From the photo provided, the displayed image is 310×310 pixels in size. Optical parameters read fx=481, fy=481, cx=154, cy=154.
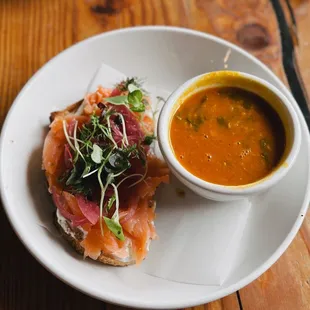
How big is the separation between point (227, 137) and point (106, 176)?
1.64 feet

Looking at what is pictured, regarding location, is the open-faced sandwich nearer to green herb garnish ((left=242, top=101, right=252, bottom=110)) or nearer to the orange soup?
the orange soup

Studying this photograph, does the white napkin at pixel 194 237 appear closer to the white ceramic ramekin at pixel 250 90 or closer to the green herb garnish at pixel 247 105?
the white ceramic ramekin at pixel 250 90

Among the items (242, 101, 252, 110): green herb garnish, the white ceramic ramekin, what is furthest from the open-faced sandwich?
(242, 101, 252, 110): green herb garnish

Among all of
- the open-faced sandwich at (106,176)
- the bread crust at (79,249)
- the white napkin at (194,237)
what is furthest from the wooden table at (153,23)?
the bread crust at (79,249)

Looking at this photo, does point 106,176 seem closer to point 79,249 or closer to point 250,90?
point 79,249

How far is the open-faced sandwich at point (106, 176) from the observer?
1834mm

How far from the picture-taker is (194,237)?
1957mm

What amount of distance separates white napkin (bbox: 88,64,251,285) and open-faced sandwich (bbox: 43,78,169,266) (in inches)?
2.8

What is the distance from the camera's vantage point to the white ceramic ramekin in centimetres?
177

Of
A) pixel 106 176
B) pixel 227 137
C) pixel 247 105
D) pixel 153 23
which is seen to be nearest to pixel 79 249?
pixel 106 176

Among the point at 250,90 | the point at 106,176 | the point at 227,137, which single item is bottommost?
the point at 106,176

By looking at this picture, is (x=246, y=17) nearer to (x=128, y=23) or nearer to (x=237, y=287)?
(x=128, y=23)

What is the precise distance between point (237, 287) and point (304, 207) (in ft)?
1.45

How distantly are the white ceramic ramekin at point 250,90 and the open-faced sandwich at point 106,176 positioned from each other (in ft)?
0.56
